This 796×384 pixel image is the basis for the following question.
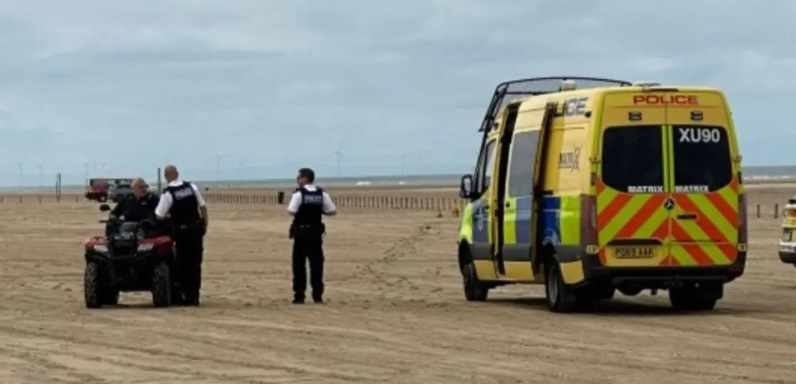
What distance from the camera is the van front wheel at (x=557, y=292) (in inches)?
813

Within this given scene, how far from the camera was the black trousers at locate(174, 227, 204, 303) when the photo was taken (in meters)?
22.4

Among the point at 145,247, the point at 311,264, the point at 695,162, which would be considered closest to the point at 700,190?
the point at 695,162

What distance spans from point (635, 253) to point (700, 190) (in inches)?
38.0

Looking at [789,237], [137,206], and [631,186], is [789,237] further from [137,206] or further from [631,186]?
[137,206]

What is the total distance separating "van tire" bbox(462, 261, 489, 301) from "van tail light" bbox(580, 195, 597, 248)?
3544mm

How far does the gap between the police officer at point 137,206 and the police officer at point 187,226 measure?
0.19 m

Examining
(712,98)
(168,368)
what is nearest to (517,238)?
(712,98)

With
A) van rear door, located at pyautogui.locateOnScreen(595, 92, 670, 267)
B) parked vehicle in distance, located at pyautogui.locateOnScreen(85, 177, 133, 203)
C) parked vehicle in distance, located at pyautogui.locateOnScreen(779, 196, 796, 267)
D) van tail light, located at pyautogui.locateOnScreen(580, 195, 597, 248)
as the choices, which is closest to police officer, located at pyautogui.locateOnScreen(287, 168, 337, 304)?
van tail light, located at pyautogui.locateOnScreen(580, 195, 597, 248)

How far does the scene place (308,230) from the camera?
2277 cm

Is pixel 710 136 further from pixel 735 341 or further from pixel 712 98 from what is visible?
pixel 735 341

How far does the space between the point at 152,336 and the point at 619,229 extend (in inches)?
208

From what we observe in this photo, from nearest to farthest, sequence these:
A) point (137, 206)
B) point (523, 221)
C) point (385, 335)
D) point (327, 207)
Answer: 1. point (385, 335)
2. point (523, 221)
3. point (137, 206)
4. point (327, 207)

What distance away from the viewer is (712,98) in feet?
67.3

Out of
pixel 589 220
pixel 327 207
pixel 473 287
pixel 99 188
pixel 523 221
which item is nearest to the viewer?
pixel 589 220
